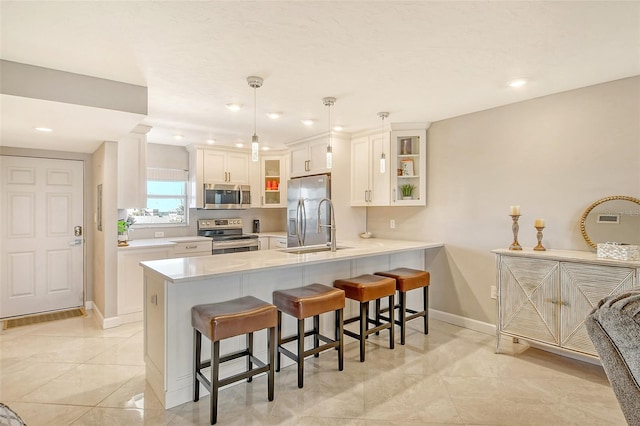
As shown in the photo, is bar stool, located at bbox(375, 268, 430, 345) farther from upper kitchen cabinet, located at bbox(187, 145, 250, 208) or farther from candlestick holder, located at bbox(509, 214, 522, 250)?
upper kitchen cabinet, located at bbox(187, 145, 250, 208)

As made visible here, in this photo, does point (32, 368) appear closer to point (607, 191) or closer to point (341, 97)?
point (341, 97)

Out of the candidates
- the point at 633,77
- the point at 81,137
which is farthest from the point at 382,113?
Answer: the point at 81,137

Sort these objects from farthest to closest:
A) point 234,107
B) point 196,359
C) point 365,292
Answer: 1. point 234,107
2. point 365,292
3. point 196,359

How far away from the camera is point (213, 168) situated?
5.36m

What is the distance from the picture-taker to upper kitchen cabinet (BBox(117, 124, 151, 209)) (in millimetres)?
4078

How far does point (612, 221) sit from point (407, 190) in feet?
6.58

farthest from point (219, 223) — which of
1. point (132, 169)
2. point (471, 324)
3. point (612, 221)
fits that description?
point (612, 221)

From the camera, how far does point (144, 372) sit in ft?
9.01

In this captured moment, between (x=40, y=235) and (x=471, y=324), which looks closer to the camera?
(x=471, y=324)

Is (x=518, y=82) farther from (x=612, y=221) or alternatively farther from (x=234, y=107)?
(x=234, y=107)

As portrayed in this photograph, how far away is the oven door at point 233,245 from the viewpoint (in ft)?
16.6

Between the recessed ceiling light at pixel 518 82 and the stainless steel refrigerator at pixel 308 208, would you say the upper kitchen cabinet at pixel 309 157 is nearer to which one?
the stainless steel refrigerator at pixel 308 208

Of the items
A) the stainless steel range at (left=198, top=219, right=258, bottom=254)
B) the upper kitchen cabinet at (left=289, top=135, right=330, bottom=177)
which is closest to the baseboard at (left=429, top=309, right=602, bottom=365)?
the upper kitchen cabinet at (left=289, top=135, right=330, bottom=177)

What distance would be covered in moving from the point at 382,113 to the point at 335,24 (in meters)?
1.84
